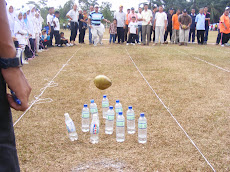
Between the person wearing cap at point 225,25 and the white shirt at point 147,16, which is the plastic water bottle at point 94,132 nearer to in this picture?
the white shirt at point 147,16

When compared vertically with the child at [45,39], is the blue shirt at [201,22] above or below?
above

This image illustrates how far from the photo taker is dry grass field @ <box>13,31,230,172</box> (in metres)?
3.01

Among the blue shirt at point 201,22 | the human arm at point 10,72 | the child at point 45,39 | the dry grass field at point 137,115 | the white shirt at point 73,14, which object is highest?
the white shirt at point 73,14

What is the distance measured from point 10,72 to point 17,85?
0.26ft

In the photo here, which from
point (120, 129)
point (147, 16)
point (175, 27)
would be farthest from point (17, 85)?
point (175, 27)

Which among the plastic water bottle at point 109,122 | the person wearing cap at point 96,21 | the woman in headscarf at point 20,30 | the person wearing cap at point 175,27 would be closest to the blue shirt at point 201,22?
the person wearing cap at point 175,27

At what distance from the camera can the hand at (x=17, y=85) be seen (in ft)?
4.11

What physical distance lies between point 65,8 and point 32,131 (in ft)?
238

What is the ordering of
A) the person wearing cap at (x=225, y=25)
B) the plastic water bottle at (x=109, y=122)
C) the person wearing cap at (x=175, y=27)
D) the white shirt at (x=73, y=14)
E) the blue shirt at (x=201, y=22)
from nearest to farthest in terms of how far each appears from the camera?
the plastic water bottle at (x=109, y=122)
the white shirt at (x=73, y=14)
the person wearing cap at (x=225, y=25)
the blue shirt at (x=201, y=22)
the person wearing cap at (x=175, y=27)

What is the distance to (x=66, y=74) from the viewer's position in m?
7.52

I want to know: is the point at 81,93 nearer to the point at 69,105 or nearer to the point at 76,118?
the point at 69,105

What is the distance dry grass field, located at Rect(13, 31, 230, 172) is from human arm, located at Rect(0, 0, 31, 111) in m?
1.84

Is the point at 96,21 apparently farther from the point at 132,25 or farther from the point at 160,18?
the point at 160,18

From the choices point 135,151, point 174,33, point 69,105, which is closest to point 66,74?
point 69,105
